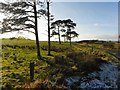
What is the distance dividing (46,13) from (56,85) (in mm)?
20432

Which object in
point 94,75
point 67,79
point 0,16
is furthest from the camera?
point 0,16

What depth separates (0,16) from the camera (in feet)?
107

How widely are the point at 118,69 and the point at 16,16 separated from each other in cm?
1365

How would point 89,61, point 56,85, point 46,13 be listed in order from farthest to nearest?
point 46,13, point 89,61, point 56,85

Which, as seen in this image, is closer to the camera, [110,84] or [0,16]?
[110,84]

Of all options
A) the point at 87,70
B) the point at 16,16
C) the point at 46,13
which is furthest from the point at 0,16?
the point at 87,70

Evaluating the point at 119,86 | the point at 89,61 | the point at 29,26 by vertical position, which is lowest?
the point at 119,86

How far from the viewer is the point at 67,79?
19.3 meters

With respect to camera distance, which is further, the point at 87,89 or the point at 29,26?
the point at 29,26

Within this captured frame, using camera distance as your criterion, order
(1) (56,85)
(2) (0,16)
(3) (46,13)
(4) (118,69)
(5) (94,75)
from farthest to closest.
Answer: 1. (3) (46,13)
2. (2) (0,16)
3. (4) (118,69)
4. (5) (94,75)
5. (1) (56,85)

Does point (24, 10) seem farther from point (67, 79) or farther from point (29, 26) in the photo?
point (67, 79)

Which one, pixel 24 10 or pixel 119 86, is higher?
pixel 24 10

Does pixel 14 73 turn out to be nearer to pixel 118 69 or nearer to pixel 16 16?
pixel 118 69

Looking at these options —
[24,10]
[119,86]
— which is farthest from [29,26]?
[119,86]
